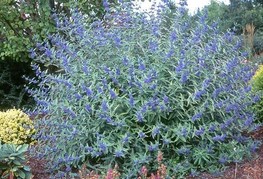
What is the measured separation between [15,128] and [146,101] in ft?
7.40

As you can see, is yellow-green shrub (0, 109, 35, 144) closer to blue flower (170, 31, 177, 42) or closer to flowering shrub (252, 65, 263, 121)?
blue flower (170, 31, 177, 42)

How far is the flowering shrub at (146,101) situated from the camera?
4387 millimetres

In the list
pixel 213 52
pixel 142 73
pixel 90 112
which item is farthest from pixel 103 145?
pixel 213 52

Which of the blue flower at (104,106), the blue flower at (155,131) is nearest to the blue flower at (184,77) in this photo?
the blue flower at (155,131)

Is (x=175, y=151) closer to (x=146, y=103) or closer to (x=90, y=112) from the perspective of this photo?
(x=146, y=103)

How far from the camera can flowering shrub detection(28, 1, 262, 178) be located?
14.4 feet

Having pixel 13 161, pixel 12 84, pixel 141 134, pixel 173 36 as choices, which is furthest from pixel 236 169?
pixel 12 84

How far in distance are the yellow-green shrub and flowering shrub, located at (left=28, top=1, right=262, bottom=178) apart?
89 centimetres

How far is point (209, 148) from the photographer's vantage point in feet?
14.8

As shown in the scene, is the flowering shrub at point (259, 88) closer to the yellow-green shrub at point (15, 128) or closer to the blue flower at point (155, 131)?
the blue flower at point (155, 131)

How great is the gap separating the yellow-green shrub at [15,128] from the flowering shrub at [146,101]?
888 mm

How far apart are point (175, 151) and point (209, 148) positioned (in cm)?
34

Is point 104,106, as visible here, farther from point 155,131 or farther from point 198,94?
point 198,94

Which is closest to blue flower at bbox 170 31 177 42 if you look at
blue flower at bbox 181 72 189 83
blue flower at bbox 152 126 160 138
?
blue flower at bbox 181 72 189 83
